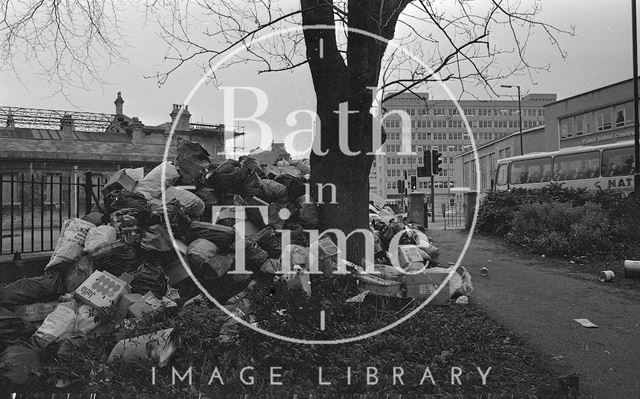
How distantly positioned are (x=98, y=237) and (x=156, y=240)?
0.68 m

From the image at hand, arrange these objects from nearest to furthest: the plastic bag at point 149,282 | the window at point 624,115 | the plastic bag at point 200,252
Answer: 1. the plastic bag at point 149,282
2. the plastic bag at point 200,252
3. the window at point 624,115

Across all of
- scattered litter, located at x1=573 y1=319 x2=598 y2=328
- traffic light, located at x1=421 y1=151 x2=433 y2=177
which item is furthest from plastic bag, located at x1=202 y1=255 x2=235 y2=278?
traffic light, located at x1=421 y1=151 x2=433 y2=177

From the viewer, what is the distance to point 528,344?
461 cm

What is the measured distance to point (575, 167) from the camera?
22.6 m

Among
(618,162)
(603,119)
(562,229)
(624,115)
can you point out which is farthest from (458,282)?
(603,119)

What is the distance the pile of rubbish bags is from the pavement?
0.89 m

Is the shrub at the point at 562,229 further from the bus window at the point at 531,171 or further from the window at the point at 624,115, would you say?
the window at the point at 624,115

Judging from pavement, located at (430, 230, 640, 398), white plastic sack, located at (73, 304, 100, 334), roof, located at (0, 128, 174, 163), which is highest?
roof, located at (0, 128, 174, 163)

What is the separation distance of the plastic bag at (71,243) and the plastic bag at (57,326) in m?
0.78

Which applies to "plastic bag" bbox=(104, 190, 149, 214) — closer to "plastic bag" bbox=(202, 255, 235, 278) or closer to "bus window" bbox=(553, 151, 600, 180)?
"plastic bag" bbox=(202, 255, 235, 278)

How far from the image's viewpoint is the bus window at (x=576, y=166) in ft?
71.6

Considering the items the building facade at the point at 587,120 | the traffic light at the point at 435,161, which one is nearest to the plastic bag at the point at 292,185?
the traffic light at the point at 435,161

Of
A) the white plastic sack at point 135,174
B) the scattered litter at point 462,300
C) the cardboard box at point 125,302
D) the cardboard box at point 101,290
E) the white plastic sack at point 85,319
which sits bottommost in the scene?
the scattered litter at point 462,300

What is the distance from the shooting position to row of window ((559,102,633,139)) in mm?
36906
